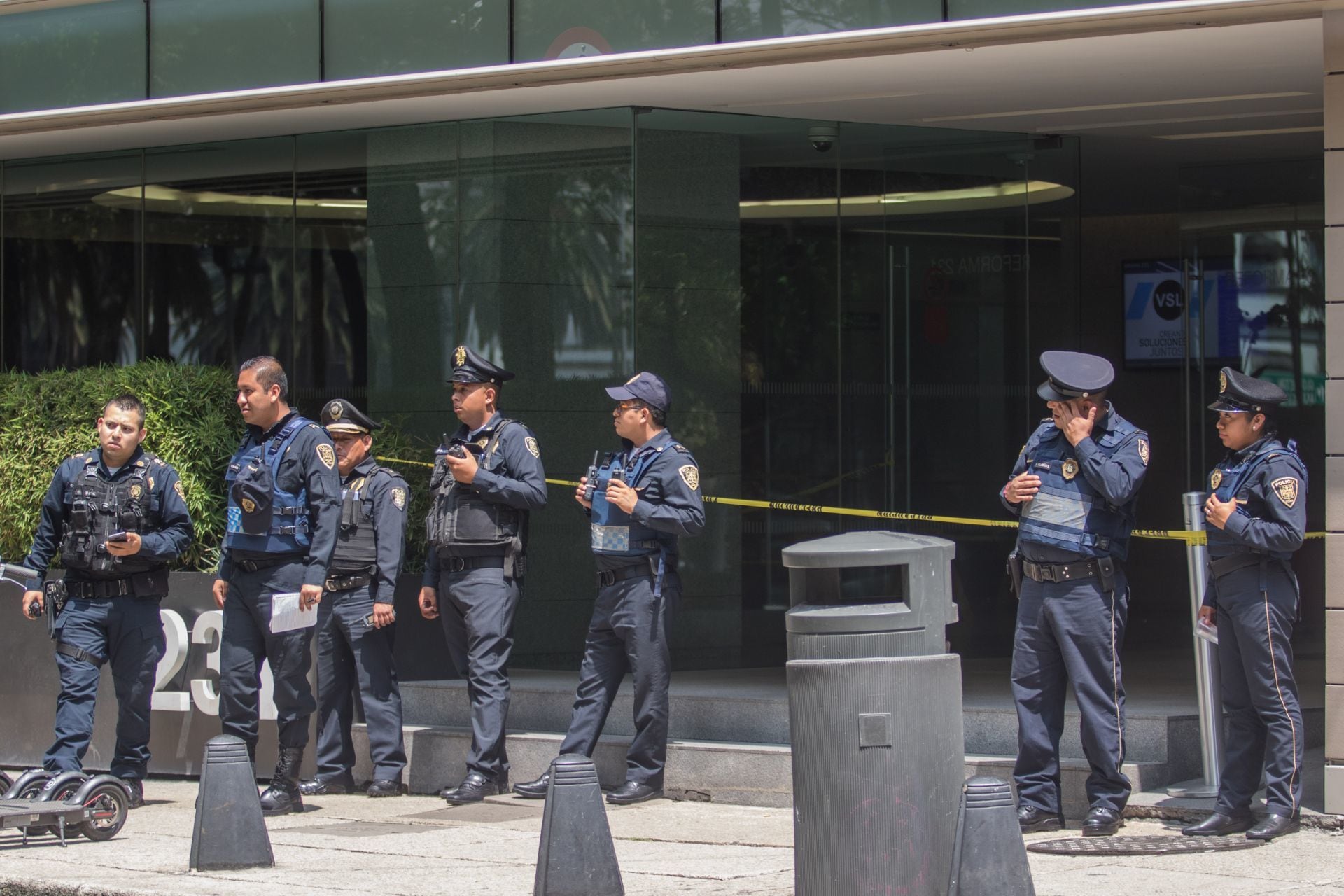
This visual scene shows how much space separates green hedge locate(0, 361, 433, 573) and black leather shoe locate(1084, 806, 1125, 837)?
4.52 m

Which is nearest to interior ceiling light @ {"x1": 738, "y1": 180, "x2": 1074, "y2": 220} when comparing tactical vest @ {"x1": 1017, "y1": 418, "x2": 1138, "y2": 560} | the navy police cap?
the navy police cap

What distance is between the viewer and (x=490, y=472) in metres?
8.75

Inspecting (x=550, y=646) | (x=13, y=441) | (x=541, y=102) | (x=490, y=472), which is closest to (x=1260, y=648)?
(x=490, y=472)

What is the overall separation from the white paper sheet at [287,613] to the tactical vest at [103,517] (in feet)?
2.56

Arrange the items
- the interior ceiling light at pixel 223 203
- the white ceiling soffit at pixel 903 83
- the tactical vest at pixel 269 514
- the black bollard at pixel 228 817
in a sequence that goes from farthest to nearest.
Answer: the interior ceiling light at pixel 223 203
the tactical vest at pixel 269 514
the white ceiling soffit at pixel 903 83
the black bollard at pixel 228 817

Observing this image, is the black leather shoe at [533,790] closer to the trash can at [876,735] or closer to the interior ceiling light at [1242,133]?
the trash can at [876,735]

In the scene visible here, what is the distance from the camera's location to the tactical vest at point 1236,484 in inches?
288

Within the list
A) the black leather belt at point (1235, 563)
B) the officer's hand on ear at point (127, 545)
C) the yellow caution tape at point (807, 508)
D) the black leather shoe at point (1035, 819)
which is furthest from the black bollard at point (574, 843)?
the yellow caution tape at point (807, 508)

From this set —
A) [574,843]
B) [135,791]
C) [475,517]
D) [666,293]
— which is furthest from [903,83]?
[135,791]

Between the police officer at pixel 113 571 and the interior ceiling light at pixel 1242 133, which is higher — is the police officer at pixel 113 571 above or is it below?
below

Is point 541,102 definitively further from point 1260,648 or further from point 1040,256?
point 1260,648

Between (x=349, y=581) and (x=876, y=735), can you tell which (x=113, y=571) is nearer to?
(x=349, y=581)

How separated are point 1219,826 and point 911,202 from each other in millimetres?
5052

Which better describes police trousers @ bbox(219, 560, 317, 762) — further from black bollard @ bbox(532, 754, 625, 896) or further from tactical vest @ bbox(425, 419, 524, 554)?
black bollard @ bbox(532, 754, 625, 896)
